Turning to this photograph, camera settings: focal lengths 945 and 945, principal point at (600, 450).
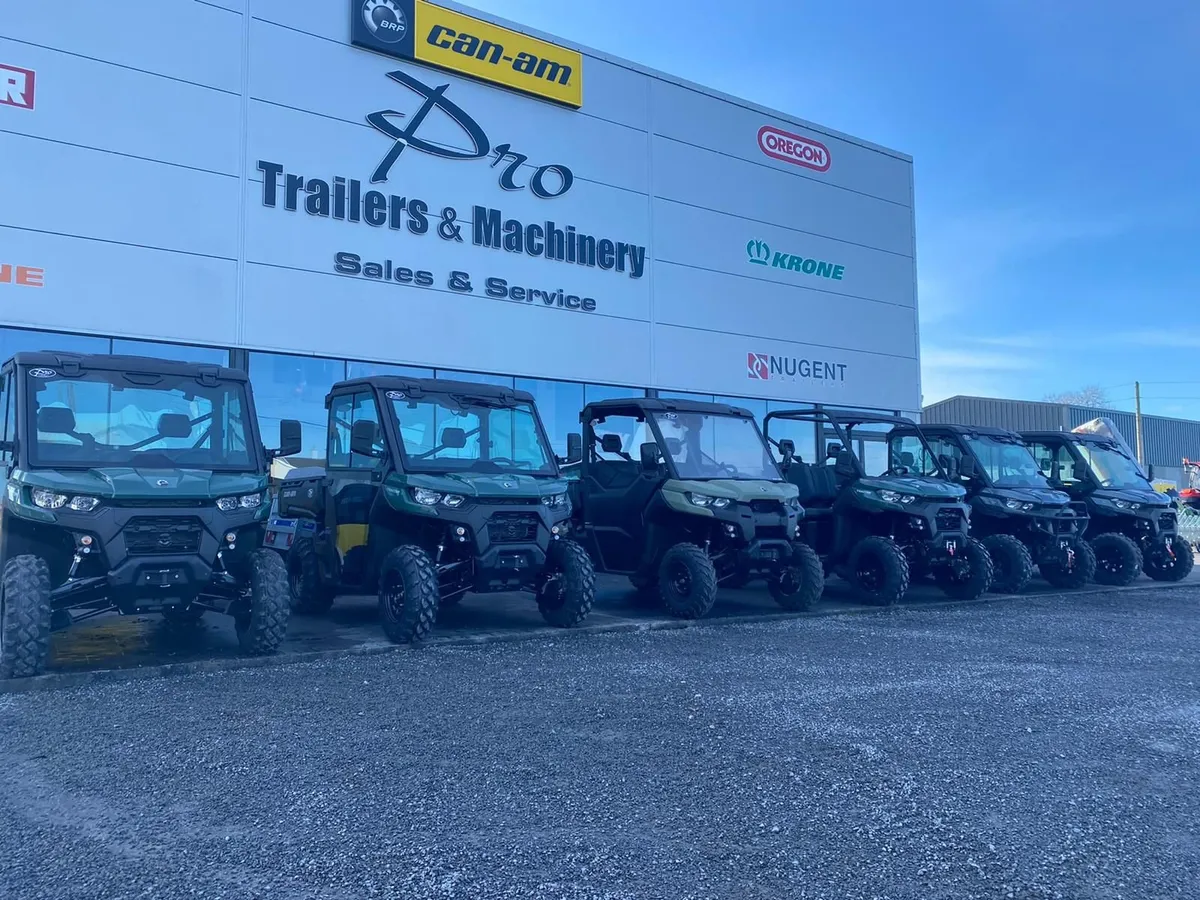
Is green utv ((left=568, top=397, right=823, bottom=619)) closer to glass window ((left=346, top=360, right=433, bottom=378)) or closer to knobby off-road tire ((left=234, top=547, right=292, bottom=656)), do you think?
knobby off-road tire ((left=234, top=547, right=292, bottom=656))

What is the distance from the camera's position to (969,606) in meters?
10.2

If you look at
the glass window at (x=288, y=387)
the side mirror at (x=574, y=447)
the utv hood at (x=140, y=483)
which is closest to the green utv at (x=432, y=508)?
the side mirror at (x=574, y=447)

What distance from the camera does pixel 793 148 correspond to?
1898 cm

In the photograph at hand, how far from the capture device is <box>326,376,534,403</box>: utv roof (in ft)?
26.3

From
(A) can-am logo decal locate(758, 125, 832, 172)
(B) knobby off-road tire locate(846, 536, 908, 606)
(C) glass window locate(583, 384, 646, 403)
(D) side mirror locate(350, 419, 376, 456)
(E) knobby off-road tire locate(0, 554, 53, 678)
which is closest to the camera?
(E) knobby off-road tire locate(0, 554, 53, 678)

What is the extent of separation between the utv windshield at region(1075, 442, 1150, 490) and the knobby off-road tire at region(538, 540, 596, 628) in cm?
922

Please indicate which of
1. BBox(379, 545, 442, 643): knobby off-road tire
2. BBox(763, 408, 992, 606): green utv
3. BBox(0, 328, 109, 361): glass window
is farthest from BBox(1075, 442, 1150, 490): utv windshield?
BBox(0, 328, 109, 361): glass window

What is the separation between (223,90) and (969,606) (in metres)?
11.2

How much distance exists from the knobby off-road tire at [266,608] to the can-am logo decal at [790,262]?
13352 mm

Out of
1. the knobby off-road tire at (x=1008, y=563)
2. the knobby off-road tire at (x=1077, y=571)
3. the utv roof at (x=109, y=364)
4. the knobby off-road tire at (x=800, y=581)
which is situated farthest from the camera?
the knobby off-road tire at (x=1077, y=571)

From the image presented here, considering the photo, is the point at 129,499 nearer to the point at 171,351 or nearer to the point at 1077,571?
the point at 171,351

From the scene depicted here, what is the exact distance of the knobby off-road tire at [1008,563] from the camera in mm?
11102

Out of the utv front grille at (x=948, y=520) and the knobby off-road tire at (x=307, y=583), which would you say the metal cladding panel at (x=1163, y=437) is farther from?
the knobby off-road tire at (x=307, y=583)

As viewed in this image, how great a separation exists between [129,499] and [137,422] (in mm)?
831
